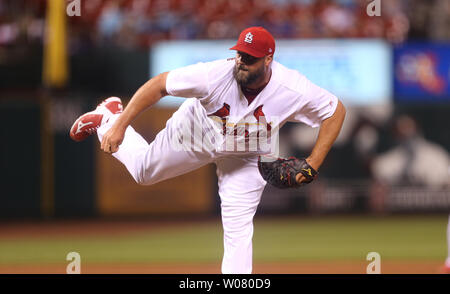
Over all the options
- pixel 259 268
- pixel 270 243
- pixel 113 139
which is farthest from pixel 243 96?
pixel 270 243

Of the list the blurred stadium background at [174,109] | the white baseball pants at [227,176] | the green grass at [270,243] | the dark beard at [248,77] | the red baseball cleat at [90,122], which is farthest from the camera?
the blurred stadium background at [174,109]

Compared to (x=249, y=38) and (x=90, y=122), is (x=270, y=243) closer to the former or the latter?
(x=90, y=122)

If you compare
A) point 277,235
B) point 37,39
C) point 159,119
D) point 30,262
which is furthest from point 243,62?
point 37,39

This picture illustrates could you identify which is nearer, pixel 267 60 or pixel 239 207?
pixel 267 60

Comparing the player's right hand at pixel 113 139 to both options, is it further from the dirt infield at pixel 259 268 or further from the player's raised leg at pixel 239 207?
the dirt infield at pixel 259 268

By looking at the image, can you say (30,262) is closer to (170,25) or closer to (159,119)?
(159,119)

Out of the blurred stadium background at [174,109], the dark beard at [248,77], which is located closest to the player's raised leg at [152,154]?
the dark beard at [248,77]

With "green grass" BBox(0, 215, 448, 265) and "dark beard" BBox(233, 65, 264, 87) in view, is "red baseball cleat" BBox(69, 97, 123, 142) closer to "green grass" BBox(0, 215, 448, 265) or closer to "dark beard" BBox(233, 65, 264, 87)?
"dark beard" BBox(233, 65, 264, 87)
